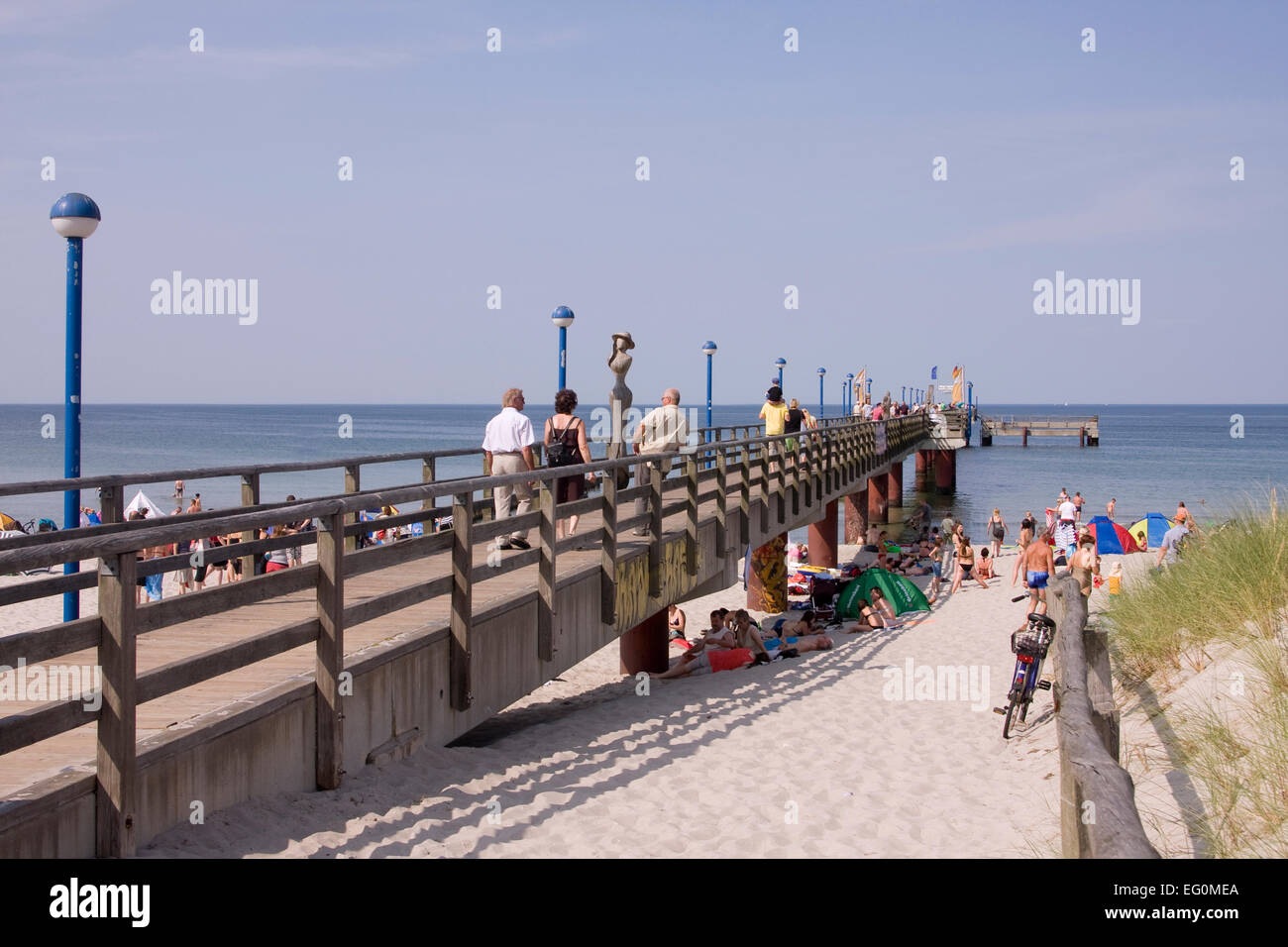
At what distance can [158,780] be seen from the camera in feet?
14.1

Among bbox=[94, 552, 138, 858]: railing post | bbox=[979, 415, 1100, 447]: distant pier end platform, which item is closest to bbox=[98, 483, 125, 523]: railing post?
bbox=[94, 552, 138, 858]: railing post

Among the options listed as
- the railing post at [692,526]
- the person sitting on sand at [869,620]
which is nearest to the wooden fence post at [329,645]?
the railing post at [692,526]

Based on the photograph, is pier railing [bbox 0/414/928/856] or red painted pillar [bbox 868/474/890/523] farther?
red painted pillar [bbox 868/474/890/523]

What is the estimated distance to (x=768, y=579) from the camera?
66.1 feet

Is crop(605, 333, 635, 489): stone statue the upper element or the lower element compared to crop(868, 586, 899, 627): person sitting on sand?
upper

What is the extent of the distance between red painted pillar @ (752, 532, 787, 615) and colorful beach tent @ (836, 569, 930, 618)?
1601 millimetres

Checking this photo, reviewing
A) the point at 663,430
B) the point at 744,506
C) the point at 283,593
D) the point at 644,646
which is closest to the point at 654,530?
the point at 663,430

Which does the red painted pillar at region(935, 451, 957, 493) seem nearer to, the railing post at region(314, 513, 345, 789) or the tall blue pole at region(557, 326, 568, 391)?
the tall blue pole at region(557, 326, 568, 391)

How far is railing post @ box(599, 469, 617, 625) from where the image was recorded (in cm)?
910

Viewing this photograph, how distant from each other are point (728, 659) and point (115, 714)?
32.3 ft

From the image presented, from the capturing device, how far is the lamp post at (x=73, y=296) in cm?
706

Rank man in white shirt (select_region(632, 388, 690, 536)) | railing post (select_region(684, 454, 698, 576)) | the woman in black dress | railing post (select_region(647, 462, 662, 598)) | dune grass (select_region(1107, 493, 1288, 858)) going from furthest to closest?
man in white shirt (select_region(632, 388, 690, 536)) → railing post (select_region(684, 454, 698, 576)) → railing post (select_region(647, 462, 662, 598)) → the woman in black dress → dune grass (select_region(1107, 493, 1288, 858))

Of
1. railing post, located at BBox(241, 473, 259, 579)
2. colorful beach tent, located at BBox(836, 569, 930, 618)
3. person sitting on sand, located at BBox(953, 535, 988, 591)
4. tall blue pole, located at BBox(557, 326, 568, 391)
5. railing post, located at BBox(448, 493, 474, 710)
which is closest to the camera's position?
railing post, located at BBox(448, 493, 474, 710)

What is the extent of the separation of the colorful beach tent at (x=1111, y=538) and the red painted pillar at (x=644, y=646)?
16.1 m
